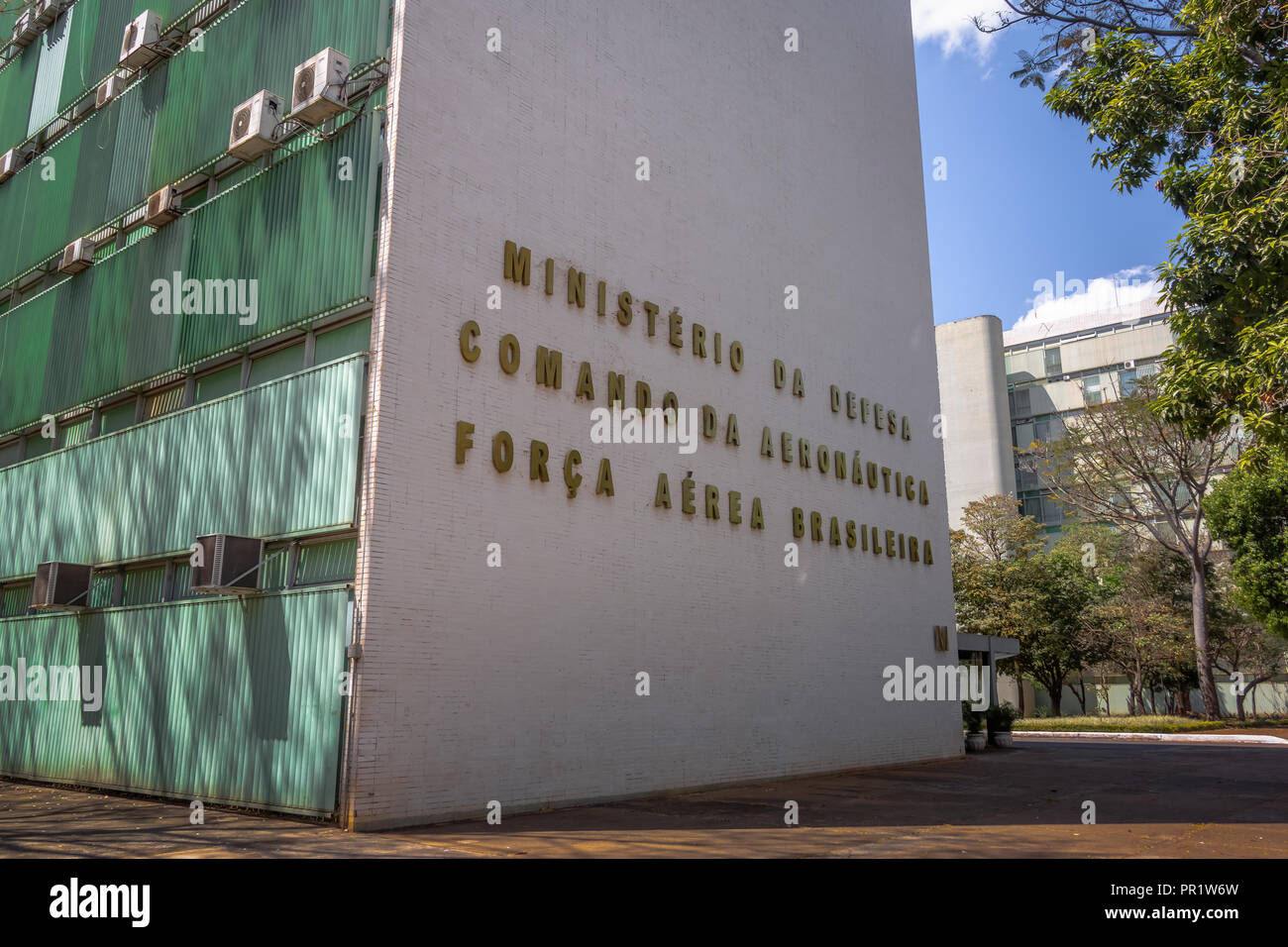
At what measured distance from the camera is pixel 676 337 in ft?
48.6

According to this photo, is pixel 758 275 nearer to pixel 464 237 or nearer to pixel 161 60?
pixel 464 237

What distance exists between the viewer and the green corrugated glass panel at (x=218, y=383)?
527 inches

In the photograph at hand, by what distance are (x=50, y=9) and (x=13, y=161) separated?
11.0 feet

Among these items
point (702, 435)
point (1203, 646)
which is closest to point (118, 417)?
point (702, 435)

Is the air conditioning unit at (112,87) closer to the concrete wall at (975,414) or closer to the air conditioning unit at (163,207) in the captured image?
the air conditioning unit at (163,207)

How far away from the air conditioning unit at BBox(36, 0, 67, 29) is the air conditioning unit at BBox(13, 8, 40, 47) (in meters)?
0.35

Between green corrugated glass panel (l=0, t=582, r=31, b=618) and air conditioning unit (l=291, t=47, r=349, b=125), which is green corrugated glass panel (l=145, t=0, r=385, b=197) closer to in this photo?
air conditioning unit (l=291, t=47, r=349, b=125)

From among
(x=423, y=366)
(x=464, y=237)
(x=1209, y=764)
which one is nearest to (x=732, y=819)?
(x=423, y=366)

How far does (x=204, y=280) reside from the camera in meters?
14.1

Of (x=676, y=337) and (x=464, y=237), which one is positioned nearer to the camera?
(x=464, y=237)

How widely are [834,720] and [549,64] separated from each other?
1198 cm

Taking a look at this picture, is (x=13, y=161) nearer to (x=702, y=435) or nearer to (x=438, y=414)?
(x=438, y=414)

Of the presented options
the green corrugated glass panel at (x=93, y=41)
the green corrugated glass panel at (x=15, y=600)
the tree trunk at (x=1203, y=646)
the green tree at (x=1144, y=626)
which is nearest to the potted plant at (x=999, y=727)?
the tree trunk at (x=1203, y=646)

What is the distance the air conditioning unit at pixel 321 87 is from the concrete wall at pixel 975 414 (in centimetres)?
5079
